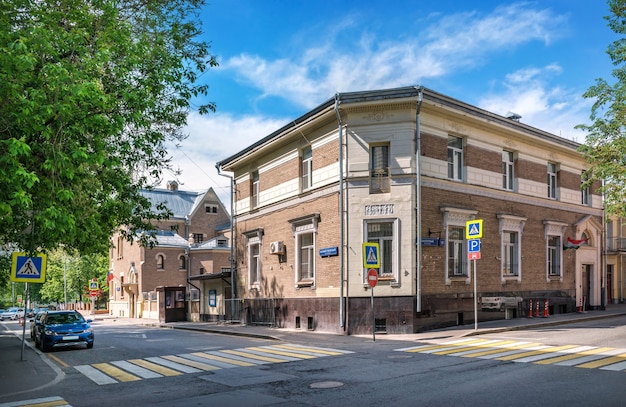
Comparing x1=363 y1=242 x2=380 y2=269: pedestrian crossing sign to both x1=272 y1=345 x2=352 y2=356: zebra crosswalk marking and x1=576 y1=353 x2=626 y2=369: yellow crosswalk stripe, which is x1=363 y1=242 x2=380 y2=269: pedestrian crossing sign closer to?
x1=272 y1=345 x2=352 y2=356: zebra crosswalk marking

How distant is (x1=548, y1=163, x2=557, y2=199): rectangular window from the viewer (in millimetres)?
27975

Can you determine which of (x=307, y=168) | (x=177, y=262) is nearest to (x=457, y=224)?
(x=307, y=168)

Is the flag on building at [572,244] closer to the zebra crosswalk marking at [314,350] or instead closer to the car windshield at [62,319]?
the zebra crosswalk marking at [314,350]

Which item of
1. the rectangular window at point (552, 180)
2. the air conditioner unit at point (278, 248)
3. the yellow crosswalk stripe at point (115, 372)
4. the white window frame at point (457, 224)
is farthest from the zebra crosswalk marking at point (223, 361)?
the rectangular window at point (552, 180)

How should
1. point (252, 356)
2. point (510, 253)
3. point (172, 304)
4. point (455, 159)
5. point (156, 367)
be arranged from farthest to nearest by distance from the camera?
point (172, 304), point (510, 253), point (455, 159), point (252, 356), point (156, 367)

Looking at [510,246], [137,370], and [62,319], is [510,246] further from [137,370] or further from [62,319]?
[62,319]

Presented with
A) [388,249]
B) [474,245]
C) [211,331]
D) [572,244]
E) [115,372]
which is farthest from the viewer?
[572,244]

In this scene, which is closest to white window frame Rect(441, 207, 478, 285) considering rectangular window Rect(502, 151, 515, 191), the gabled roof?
rectangular window Rect(502, 151, 515, 191)

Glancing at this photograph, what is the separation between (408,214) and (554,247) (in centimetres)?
1102

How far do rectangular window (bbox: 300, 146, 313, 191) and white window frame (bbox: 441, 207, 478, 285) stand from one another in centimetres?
627

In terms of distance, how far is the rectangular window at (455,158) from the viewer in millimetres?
23141

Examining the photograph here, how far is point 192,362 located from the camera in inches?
575

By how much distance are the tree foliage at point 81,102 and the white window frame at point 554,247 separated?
19696 millimetres

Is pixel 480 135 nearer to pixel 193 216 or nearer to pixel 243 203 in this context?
pixel 243 203
